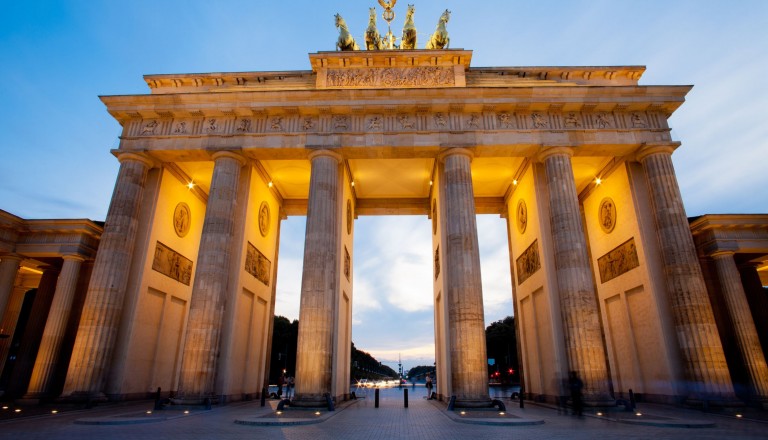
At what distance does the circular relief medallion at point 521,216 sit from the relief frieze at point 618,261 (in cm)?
447

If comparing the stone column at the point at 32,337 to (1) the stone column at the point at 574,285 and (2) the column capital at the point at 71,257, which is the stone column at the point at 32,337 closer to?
(2) the column capital at the point at 71,257

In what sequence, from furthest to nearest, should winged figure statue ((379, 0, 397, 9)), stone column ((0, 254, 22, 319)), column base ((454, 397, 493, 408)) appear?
winged figure statue ((379, 0, 397, 9))
stone column ((0, 254, 22, 319))
column base ((454, 397, 493, 408))

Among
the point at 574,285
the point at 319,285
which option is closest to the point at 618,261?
the point at 574,285

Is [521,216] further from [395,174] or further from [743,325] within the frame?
[743,325]

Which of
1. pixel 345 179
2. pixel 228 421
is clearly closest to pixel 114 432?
pixel 228 421

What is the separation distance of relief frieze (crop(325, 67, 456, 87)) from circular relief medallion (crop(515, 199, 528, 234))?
25.8 feet

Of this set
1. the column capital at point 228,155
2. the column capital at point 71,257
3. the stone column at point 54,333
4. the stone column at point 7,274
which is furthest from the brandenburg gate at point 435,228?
the stone column at point 7,274

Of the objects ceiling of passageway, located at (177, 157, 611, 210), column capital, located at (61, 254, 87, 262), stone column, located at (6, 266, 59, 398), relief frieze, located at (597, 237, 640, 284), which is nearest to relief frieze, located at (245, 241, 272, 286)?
ceiling of passageway, located at (177, 157, 611, 210)

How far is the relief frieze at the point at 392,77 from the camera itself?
2033 cm

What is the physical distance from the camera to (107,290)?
54.6 ft

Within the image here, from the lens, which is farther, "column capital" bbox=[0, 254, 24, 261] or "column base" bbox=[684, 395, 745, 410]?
"column capital" bbox=[0, 254, 24, 261]

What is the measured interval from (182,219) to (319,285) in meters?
10.7

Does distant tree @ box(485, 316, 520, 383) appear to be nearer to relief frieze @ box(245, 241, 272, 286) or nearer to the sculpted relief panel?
relief frieze @ box(245, 241, 272, 286)

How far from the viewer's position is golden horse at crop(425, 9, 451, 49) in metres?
21.8
